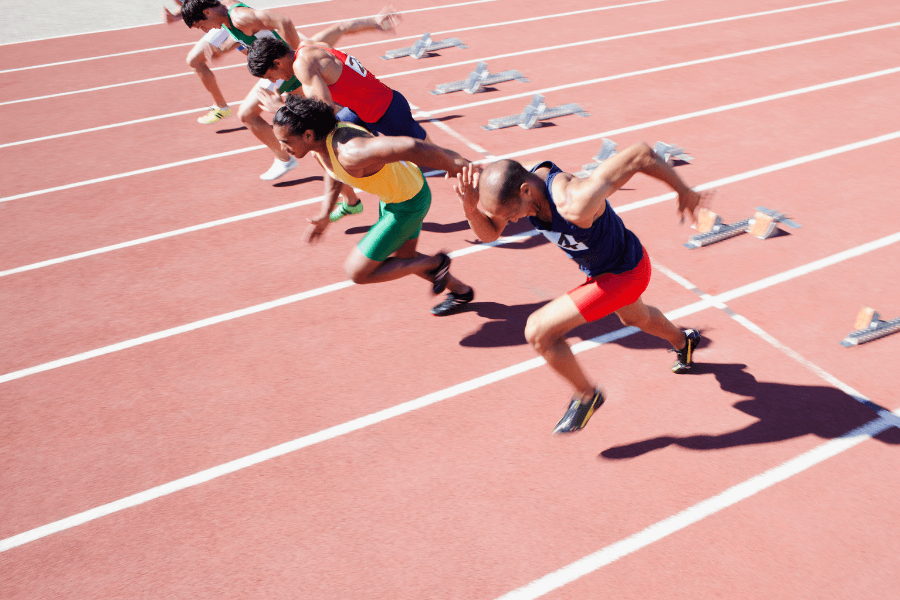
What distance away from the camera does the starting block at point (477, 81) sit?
29.7 feet

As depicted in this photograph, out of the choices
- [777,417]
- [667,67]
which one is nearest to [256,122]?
[777,417]

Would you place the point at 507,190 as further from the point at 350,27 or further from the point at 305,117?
the point at 350,27

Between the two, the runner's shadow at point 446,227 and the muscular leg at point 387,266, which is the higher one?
the muscular leg at point 387,266

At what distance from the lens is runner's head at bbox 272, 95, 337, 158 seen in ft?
13.4

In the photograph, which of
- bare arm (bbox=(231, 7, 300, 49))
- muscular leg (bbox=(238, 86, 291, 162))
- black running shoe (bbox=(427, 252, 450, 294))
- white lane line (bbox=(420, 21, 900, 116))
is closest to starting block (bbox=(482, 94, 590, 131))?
white lane line (bbox=(420, 21, 900, 116))

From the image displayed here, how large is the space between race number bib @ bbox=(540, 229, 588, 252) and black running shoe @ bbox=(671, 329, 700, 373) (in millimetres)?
1340

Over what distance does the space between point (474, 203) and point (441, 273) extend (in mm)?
1562

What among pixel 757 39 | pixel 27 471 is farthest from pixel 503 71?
pixel 27 471

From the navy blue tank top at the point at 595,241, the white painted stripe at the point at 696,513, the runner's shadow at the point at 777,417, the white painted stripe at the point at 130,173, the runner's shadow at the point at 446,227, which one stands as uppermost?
the navy blue tank top at the point at 595,241

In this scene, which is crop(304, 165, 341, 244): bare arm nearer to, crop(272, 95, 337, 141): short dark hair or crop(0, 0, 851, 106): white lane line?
crop(272, 95, 337, 141): short dark hair

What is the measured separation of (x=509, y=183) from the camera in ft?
10.5

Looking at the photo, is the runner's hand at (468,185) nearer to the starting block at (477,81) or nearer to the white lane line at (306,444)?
the white lane line at (306,444)

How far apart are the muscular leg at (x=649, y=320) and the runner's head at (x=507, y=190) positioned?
1036mm

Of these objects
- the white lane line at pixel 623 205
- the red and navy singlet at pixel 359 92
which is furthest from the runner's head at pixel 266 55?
the white lane line at pixel 623 205
